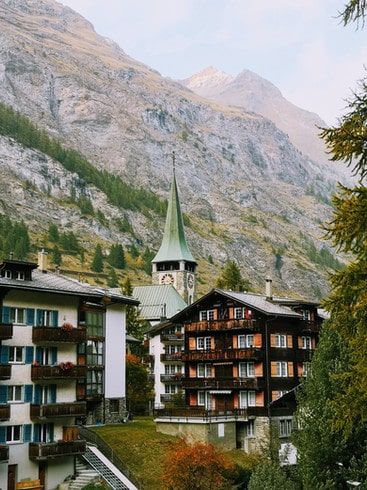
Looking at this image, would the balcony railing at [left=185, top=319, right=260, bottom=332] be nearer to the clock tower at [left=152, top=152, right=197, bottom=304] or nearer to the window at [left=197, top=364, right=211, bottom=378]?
the window at [left=197, top=364, right=211, bottom=378]

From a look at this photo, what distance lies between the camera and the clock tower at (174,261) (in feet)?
568

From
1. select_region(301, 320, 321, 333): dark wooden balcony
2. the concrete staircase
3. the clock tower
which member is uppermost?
the clock tower

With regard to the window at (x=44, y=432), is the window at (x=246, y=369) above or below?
above

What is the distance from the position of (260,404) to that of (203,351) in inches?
303

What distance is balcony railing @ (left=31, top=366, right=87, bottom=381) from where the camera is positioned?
49750 millimetres

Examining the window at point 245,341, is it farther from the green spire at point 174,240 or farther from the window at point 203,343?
the green spire at point 174,240

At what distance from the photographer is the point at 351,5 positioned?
759 inches

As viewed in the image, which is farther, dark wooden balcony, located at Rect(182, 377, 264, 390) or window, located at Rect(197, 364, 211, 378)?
window, located at Rect(197, 364, 211, 378)

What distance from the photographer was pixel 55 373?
167ft

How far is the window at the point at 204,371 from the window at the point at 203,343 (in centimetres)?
173

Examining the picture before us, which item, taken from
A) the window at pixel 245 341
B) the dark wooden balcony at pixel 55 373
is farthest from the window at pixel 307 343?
the dark wooden balcony at pixel 55 373

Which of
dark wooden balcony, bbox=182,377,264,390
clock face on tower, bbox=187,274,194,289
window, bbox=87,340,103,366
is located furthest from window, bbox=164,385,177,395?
clock face on tower, bbox=187,274,194,289

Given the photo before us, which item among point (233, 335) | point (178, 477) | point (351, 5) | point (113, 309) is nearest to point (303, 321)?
point (233, 335)

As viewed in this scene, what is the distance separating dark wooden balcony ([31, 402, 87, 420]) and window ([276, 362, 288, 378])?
A: 2158cm
